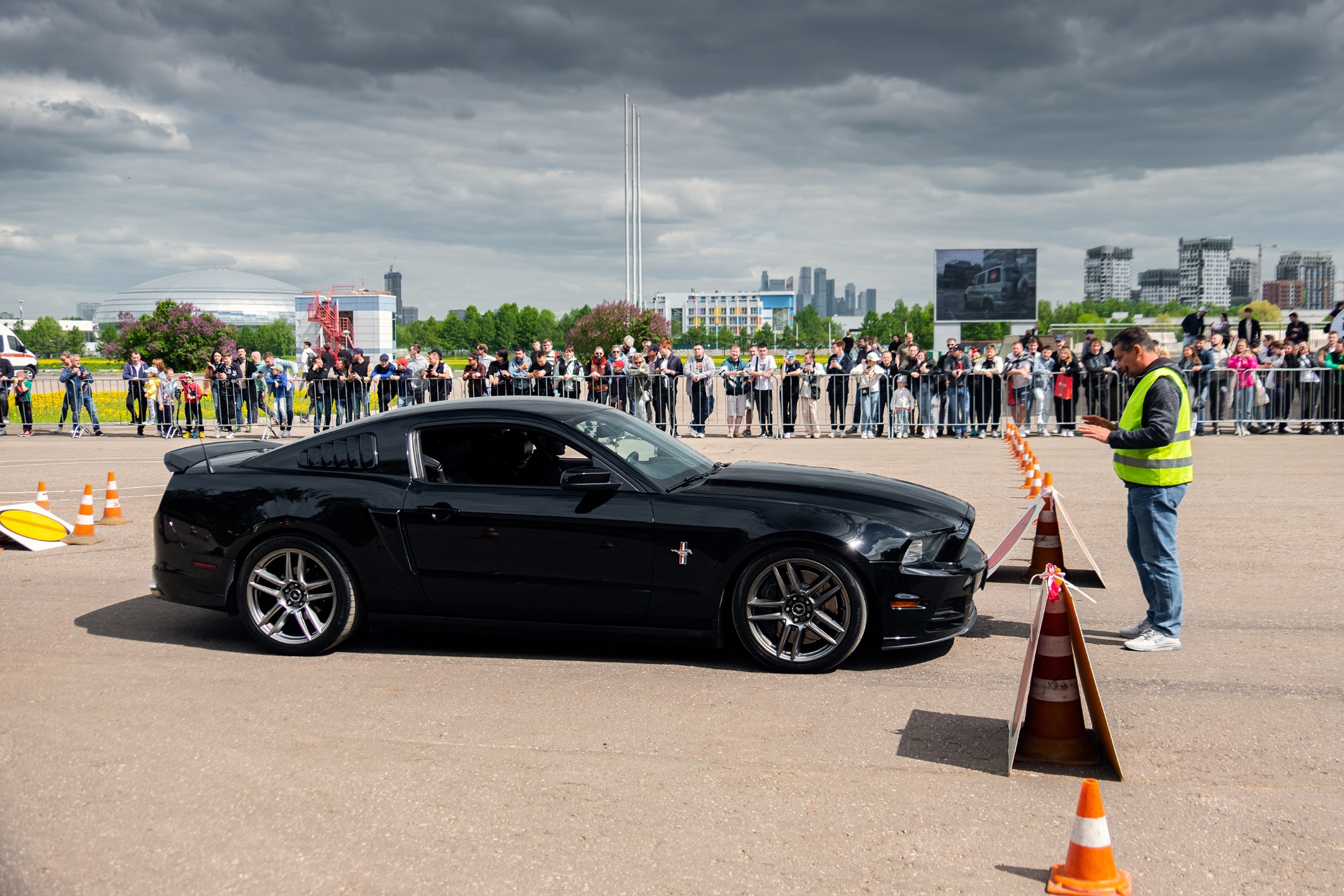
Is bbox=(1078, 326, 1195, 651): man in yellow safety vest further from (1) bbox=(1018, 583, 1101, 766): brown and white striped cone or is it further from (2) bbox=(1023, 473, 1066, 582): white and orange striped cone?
(1) bbox=(1018, 583, 1101, 766): brown and white striped cone

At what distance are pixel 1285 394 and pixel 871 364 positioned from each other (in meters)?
7.58

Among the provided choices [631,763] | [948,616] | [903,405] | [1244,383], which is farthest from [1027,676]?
[1244,383]

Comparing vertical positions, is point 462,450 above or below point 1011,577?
above

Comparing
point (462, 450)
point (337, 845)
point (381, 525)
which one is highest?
point (462, 450)

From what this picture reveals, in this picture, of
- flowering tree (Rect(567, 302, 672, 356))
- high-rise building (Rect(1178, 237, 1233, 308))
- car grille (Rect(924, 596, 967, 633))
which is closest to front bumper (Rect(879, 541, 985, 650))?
car grille (Rect(924, 596, 967, 633))

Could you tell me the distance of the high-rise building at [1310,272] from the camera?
157 meters

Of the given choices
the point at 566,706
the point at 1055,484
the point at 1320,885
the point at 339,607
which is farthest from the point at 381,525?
the point at 1055,484

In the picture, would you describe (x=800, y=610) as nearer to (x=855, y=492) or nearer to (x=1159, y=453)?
(x=855, y=492)

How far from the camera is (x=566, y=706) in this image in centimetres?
513

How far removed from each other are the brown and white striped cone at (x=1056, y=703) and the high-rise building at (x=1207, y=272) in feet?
534

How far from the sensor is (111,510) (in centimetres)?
1093

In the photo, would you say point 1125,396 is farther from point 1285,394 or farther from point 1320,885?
point 1320,885

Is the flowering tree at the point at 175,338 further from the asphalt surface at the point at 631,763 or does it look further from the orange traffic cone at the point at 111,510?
the asphalt surface at the point at 631,763

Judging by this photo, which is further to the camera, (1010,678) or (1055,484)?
(1055,484)
